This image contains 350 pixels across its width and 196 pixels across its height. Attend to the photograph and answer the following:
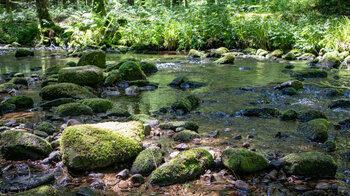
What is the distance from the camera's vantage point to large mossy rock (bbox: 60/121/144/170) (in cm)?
290

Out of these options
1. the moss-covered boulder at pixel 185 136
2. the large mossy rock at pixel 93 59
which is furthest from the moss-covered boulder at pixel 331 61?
the moss-covered boulder at pixel 185 136

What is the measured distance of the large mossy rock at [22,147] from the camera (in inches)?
123

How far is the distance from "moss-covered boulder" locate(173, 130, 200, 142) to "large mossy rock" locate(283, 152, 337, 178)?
1274 mm

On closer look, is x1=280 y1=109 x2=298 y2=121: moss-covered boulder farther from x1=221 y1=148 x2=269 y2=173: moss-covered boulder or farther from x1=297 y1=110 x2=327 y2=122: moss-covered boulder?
x1=221 y1=148 x2=269 y2=173: moss-covered boulder

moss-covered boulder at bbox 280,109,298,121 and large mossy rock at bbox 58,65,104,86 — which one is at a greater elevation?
large mossy rock at bbox 58,65,104,86

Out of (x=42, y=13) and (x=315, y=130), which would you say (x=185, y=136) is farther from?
(x=42, y=13)

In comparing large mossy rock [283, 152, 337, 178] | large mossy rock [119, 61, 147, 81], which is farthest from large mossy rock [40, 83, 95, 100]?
large mossy rock [283, 152, 337, 178]

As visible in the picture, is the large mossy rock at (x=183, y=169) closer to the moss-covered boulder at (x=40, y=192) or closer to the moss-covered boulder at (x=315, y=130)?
the moss-covered boulder at (x=40, y=192)

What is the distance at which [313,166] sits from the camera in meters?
2.79

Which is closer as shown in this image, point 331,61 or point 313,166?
point 313,166

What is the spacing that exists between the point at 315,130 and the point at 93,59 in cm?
636

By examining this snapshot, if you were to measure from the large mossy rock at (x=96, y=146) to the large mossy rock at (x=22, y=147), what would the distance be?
1.06 ft

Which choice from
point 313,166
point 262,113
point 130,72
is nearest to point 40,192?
point 313,166

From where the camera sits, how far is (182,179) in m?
2.76
